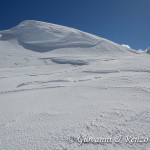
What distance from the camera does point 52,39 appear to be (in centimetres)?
1666

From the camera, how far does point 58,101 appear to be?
14.2ft

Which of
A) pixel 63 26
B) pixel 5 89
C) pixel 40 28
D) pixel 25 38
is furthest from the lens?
pixel 63 26

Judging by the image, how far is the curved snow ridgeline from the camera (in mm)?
15180

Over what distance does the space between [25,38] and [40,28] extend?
3.18 meters

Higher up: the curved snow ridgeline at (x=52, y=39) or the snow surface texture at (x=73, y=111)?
the curved snow ridgeline at (x=52, y=39)

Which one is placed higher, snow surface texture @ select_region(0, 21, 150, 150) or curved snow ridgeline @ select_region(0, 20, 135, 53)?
curved snow ridgeline @ select_region(0, 20, 135, 53)

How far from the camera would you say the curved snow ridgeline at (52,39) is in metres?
15.2

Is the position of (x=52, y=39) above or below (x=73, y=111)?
above

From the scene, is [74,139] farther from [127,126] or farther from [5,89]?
[5,89]

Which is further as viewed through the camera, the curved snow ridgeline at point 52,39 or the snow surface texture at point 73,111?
the curved snow ridgeline at point 52,39

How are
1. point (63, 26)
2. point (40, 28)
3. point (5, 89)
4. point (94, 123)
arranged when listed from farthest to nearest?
point (63, 26) → point (40, 28) → point (5, 89) → point (94, 123)

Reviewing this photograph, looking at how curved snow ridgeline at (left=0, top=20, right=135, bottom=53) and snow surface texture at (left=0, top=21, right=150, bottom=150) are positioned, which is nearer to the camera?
snow surface texture at (left=0, top=21, right=150, bottom=150)

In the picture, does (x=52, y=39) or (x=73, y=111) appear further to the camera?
(x=52, y=39)

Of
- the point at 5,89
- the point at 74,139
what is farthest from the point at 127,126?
the point at 5,89
